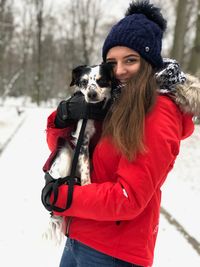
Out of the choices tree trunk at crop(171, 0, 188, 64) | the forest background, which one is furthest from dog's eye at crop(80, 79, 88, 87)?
the forest background

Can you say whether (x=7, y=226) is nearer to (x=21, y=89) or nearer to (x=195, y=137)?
(x=195, y=137)

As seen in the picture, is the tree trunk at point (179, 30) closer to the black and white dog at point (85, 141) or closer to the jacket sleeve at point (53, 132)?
the black and white dog at point (85, 141)

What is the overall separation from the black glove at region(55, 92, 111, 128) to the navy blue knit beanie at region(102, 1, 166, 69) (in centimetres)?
36

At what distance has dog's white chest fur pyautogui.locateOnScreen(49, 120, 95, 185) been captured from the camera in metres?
2.41

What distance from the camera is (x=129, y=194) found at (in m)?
1.92

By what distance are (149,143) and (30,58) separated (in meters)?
47.8

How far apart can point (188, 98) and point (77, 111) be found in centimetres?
73

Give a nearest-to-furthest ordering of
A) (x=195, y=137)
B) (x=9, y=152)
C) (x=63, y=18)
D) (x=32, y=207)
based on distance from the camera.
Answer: (x=32, y=207)
(x=9, y=152)
(x=195, y=137)
(x=63, y=18)

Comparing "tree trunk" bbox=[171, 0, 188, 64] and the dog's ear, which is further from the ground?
the dog's ear

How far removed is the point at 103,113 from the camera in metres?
2.41

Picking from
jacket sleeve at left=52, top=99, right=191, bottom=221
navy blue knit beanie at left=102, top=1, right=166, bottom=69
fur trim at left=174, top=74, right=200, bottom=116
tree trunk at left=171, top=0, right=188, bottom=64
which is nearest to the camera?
jacket sleeve at left=52, top=99, right=191, bottom=221

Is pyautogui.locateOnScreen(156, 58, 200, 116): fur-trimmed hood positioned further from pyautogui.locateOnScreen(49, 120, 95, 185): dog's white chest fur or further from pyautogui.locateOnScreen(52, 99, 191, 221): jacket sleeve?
pyautogui.locateOnScreen(49, 120, 95, 185): dog's white chest fur

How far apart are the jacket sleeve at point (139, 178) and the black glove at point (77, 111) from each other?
49 cm

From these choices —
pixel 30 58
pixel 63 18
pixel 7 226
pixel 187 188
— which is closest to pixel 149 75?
pixel 7 226
